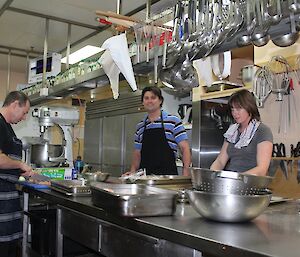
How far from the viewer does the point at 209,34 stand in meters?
2.01

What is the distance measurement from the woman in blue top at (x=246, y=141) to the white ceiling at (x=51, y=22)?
180 centimetres

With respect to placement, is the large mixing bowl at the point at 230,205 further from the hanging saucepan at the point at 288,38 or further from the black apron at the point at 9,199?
the black apron at the point at 9,199

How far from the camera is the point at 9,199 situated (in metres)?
2.71

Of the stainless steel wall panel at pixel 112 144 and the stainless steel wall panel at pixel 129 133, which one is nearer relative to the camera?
the stainless steel wall panel at pixel 129 133

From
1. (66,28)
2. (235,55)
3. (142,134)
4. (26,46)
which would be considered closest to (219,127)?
(235,55)

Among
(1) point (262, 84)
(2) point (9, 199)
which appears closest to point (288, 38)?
(1) point (262, 84)

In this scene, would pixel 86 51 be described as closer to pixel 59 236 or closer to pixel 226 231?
pixel 59 236

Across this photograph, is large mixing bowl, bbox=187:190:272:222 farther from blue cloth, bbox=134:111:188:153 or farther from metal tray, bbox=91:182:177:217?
blue cloth, bbox=134:111:188:153

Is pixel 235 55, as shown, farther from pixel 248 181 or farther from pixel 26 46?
pixel 26 46

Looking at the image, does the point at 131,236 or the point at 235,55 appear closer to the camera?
the point at 131,236

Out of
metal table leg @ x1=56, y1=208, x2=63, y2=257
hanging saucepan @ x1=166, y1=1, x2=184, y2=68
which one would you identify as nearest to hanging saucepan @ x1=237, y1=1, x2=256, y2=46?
hanging saucepan @ x1=166, y1=1, x2=184, y2=68

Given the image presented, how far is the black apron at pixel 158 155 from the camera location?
302 cm

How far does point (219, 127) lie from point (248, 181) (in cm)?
253

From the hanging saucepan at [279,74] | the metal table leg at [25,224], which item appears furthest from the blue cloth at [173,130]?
the metal table leg at [25,224]
